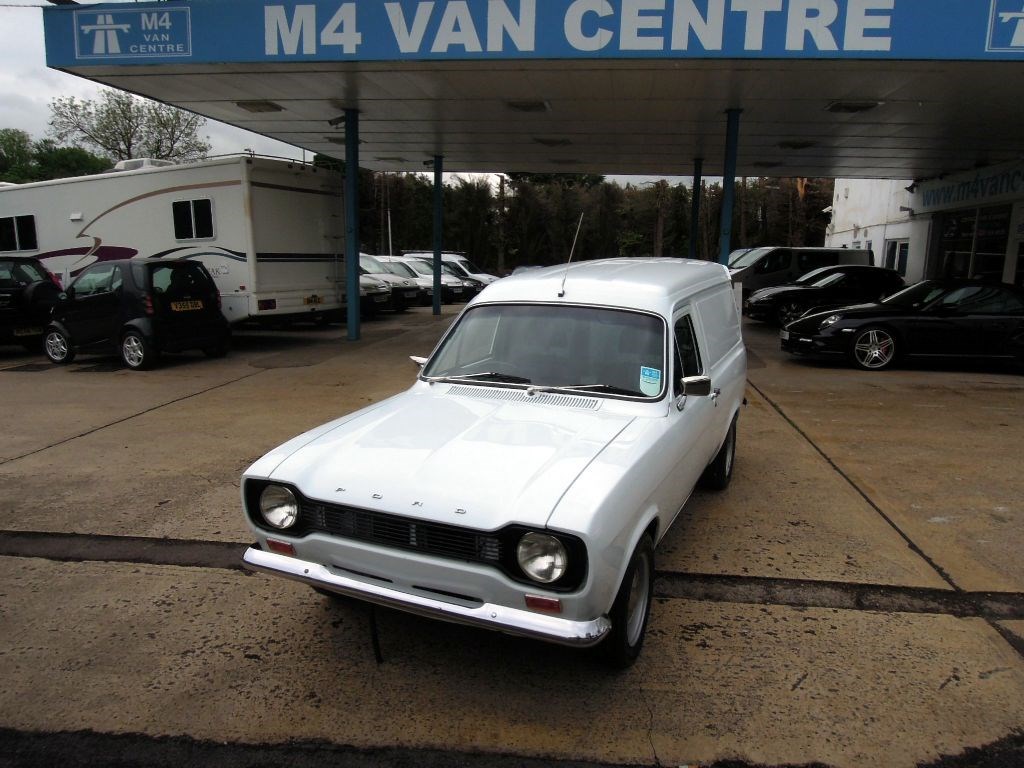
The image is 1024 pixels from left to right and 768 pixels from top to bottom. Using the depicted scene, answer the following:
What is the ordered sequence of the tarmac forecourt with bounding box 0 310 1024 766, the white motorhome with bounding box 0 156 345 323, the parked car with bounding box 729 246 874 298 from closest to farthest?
the tarmac forecourt with bounding box 0 310 1024 766, the white motorhome with bounding box 0 156 345 323, the parked car with bounding box 729 246 874 298

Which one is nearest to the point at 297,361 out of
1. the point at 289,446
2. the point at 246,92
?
the point at 246,92

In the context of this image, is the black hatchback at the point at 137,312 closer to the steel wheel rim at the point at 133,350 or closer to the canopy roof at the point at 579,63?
the steel wheel rim at the point at 133,350

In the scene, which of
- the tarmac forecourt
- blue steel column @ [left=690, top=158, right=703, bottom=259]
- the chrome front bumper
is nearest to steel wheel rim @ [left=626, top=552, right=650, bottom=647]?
the tarmac forecourt

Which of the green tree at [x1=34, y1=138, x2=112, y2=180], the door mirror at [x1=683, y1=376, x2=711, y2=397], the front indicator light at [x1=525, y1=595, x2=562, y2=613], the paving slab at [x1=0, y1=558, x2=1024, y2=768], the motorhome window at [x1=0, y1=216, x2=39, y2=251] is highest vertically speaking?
the green tree at [x1=34, y1=138, x2=112, y2=180]

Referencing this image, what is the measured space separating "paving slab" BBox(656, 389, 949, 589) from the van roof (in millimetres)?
1570

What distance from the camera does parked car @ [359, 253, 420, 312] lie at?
1961 centimetres

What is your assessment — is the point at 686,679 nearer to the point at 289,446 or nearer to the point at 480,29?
the point at 289,446

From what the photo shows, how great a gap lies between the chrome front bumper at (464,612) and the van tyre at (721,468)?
2.78m

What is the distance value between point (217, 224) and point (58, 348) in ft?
10.8

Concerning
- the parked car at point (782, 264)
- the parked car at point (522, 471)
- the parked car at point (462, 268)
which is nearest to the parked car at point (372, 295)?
the parked car at point (462, 268)

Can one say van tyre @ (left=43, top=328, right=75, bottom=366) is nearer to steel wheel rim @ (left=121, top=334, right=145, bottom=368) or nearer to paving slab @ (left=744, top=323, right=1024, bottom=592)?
steel wheel rim @ (left=121, top=334, right=145, bottom=368)

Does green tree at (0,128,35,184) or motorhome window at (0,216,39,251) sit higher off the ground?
green tree at (0,128,35,184)

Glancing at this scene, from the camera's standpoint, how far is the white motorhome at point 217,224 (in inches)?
464

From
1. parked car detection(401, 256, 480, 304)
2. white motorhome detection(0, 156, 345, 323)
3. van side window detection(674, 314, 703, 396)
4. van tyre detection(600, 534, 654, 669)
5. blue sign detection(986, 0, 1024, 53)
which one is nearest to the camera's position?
van tyre detection(600, 534, 654, 669)
